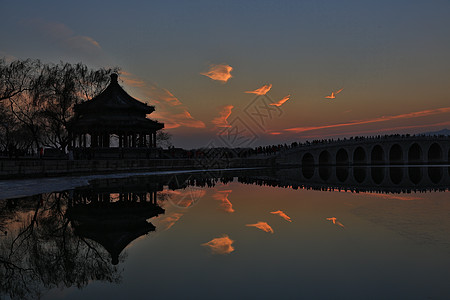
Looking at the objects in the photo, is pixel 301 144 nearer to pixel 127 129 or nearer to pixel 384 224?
pixel 127 129

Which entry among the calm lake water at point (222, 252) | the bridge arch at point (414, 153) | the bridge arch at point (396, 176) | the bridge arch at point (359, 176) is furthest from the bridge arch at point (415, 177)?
the bridge arch at point (414, 153)

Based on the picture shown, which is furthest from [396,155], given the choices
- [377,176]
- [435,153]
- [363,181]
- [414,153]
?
[363,181]

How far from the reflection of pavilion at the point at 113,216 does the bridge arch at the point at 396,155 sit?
224 ft

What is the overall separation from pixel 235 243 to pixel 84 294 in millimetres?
3339

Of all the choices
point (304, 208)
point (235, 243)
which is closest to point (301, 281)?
point (235, 243)

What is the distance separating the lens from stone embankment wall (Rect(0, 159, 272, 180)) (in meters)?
19.7

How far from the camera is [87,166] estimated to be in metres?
26.1

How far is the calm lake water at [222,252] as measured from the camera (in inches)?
185

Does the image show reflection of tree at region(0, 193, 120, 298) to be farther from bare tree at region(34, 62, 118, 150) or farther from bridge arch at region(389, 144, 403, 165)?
bridge arch at region(389, 144, 403, 165)

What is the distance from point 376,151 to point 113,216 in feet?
245

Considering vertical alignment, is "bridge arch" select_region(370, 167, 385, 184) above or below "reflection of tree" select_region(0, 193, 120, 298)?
below

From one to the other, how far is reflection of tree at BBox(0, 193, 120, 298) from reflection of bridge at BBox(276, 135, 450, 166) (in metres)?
49.6

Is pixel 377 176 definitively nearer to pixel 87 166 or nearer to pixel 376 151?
pixel 87 166

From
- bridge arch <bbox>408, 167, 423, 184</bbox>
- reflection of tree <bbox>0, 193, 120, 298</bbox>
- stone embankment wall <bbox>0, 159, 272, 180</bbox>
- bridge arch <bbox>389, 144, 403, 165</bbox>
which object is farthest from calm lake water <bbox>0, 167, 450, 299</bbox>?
bridge arch <bbox>389, 144, 403, 165</bbox>
